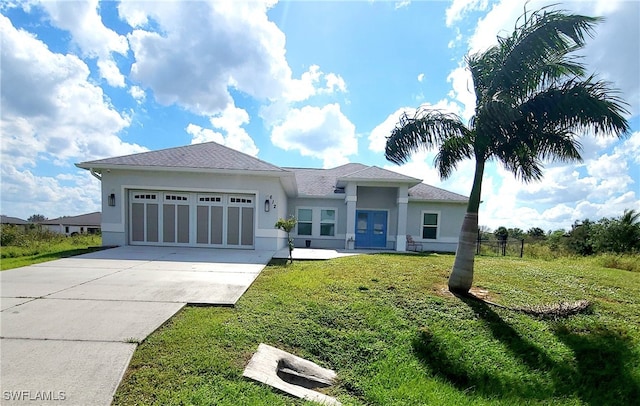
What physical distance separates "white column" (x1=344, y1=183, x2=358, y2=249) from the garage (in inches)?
200

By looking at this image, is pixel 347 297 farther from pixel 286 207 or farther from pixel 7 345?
pixel 286 207

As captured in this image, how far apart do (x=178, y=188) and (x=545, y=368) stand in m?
13.2

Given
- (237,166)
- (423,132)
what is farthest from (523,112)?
(237,166)

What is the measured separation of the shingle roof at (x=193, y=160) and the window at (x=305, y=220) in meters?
4.52

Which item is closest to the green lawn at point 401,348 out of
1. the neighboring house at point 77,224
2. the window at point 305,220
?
the window at point 305,220

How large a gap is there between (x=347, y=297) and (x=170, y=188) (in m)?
10.3

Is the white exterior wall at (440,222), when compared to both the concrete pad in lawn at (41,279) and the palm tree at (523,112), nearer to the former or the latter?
the palm tree at (523,112)

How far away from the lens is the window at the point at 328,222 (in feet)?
54.3

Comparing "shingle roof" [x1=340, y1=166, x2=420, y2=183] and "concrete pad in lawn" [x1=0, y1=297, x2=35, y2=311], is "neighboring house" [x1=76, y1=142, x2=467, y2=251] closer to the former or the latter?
"shingle roof" [x1=340, y1=166, x2=420, y2=183]

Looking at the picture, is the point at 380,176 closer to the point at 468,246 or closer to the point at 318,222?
the point at 318,222

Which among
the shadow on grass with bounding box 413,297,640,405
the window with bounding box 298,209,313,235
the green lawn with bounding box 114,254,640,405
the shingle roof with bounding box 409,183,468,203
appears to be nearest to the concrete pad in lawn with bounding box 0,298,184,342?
the green lawn with bounding box 114,254,640,405

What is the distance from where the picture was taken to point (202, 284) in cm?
645

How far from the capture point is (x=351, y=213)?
1511 cm

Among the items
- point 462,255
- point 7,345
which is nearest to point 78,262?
point 7,345
